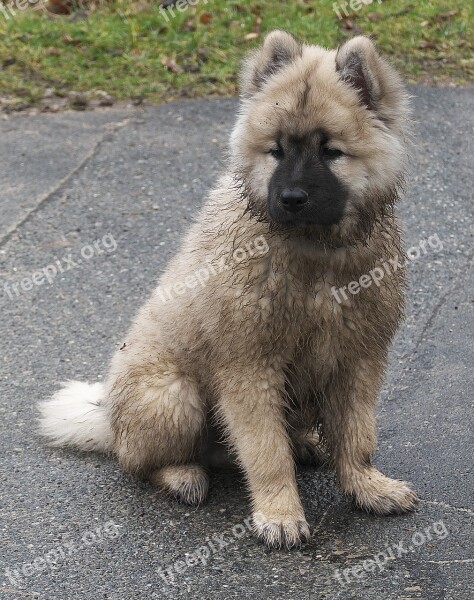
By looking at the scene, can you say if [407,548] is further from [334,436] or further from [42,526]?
[42,526]

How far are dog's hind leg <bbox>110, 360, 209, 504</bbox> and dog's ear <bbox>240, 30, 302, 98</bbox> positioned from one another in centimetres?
132

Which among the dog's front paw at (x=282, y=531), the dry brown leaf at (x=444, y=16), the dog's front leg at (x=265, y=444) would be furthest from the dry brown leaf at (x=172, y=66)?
the dog's front paw at (x=282, y=531)

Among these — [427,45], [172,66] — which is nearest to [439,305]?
[427,45]

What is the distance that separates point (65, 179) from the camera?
8.25 m

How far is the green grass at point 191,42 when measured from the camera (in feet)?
31.5

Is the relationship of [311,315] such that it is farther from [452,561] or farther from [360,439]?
[452,561]

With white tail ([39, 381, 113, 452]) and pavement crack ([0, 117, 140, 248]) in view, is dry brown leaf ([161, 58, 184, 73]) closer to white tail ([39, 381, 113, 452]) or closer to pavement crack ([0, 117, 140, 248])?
pavement crack ([0, 117, 140, 248])

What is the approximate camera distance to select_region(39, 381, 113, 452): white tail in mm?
5129

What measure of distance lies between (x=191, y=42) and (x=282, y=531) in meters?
6.61

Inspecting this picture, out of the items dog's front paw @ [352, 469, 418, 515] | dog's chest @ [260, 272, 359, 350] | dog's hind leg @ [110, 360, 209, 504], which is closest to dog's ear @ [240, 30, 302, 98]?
dog's chest @ [260, 272, 359, 350]

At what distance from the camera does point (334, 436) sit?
4.71 metres

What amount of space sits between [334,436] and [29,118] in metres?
5.50

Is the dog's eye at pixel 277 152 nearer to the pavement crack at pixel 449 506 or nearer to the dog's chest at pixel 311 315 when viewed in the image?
the dog's chest at pixel 311 315

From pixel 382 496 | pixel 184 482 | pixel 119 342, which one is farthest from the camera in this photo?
pixel 119 342
